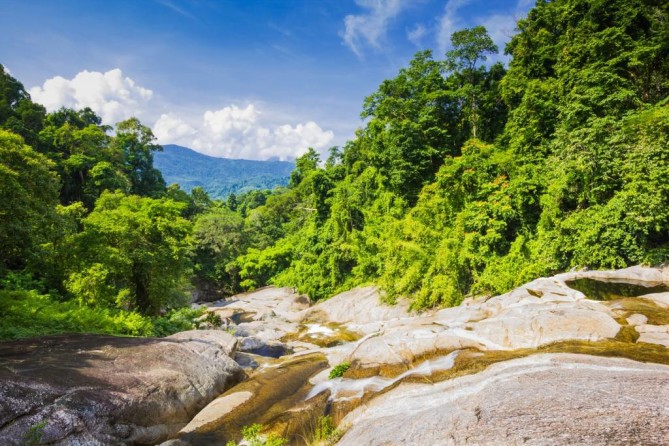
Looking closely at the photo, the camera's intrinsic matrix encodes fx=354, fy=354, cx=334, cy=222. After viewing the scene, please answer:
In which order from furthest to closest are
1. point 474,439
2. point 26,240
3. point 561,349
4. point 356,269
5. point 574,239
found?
point 356,269
point 574,239
point 26,240
point 561,349
point 474,439

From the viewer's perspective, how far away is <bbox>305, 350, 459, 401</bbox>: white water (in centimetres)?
966

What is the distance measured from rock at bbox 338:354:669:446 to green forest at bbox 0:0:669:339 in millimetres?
13541

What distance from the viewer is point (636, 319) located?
36.3ft

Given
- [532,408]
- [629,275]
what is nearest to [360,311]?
[629,275]

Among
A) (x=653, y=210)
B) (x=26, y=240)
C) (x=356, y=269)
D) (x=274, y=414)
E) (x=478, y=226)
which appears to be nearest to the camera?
(x=274, y=414)

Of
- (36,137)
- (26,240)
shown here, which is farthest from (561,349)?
(36,137)

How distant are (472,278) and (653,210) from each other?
10516mm

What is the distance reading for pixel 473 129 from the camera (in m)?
35.1

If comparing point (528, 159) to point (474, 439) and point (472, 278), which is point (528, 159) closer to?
point (472, 278)

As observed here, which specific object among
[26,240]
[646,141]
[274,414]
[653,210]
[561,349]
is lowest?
[274,414]

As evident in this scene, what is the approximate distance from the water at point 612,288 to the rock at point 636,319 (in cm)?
462

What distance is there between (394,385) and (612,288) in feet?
47.4

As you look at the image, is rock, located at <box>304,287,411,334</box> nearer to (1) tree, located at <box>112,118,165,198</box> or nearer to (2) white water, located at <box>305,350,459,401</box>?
(2) white water, located at <box>305,350,459,401</box>

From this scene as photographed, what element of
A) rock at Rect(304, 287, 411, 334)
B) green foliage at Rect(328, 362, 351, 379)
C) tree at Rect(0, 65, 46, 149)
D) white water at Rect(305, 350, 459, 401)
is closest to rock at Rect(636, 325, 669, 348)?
white water at Rect(305, 350, 459, 401)
